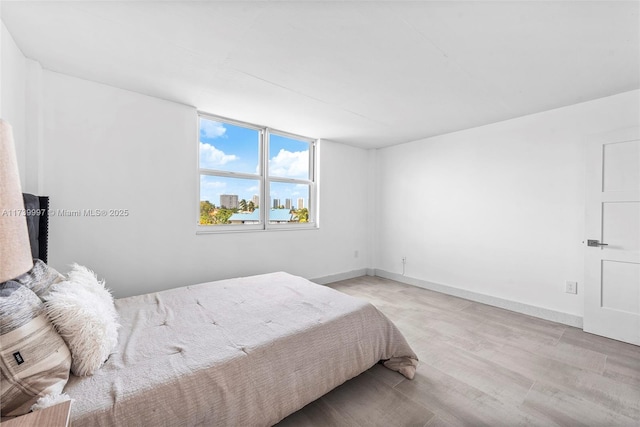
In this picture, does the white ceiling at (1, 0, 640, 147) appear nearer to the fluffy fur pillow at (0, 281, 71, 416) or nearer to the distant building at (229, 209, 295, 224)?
the distant building at (229, 209, 295, 224)

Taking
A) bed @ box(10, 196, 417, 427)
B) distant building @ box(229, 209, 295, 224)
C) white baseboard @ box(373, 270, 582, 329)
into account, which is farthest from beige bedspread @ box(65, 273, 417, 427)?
Result: white baseboard @ box(373, 270, 582, 329)

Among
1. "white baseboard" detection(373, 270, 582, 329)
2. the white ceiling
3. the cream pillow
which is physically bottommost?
"white baseboard" detection(373, 270, 582, 329)

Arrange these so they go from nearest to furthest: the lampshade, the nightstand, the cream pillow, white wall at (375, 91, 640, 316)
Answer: the lampshade, the nightstand, the cream pillow, white wall at (375, 91, 640, 316)

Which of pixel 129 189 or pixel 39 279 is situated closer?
pixel 39 279

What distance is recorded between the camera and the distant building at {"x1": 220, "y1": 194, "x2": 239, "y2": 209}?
134 inches

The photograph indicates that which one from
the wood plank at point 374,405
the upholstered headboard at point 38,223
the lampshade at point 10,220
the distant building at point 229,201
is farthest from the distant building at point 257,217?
the lampshade at point 10,220

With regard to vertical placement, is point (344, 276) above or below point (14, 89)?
below

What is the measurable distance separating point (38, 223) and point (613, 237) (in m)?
5.04

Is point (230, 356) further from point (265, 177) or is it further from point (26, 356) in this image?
point (265, 177)

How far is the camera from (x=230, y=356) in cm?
136

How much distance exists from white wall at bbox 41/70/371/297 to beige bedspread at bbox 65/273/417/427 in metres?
0.70

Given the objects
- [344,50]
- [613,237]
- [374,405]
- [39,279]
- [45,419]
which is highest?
[344,50]

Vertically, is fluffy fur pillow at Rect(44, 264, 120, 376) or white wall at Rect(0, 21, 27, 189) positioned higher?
white wall at Rect(0, 21, 27, 189)

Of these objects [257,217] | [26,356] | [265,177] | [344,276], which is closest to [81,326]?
[26,356]
